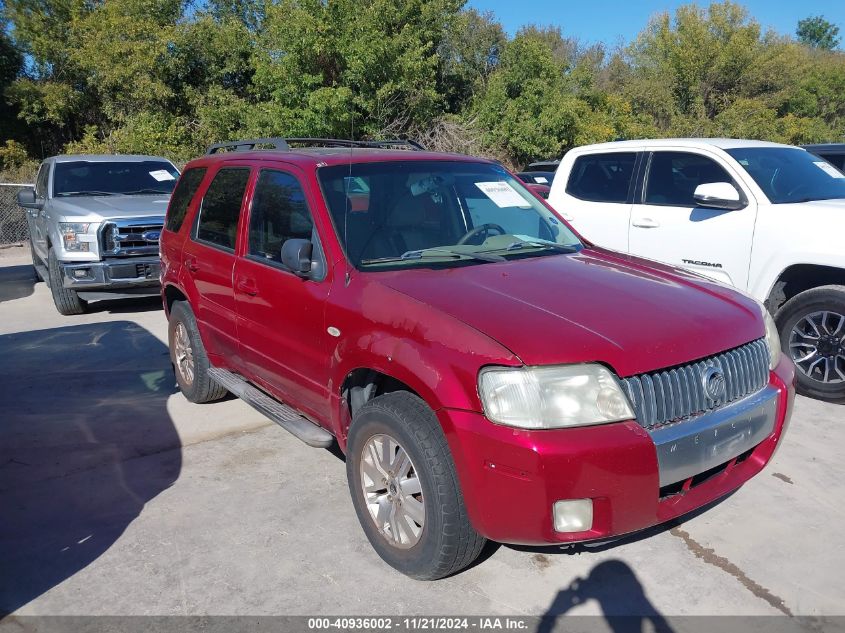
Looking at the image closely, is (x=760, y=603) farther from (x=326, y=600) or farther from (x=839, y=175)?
(x=839, y=175)

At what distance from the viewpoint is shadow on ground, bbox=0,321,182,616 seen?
140 inches

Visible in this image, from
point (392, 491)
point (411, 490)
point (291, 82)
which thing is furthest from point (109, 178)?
point (291, 82)

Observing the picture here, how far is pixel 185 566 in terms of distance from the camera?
338 cm

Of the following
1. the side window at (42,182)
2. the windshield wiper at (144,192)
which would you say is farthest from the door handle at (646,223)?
the side window at (42,182)

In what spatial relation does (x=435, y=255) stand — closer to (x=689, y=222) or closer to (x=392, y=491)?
(x=392, y=491)

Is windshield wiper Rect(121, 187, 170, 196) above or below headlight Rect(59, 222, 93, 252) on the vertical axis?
above

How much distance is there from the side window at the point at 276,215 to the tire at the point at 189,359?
1257 millimetres

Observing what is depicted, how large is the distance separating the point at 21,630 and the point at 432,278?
230 centimetres

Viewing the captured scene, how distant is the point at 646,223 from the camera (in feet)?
21.2

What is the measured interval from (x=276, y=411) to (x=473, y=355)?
1835 millimetres

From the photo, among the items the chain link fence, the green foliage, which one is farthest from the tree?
the chain link fence

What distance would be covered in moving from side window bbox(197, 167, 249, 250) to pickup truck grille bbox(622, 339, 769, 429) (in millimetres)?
2797

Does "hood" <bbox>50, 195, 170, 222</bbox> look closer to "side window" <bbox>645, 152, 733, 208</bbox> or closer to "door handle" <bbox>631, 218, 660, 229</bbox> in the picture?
"door handle" <bbox>631, 218, 660, 229</bbox>

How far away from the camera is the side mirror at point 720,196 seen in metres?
5.78
